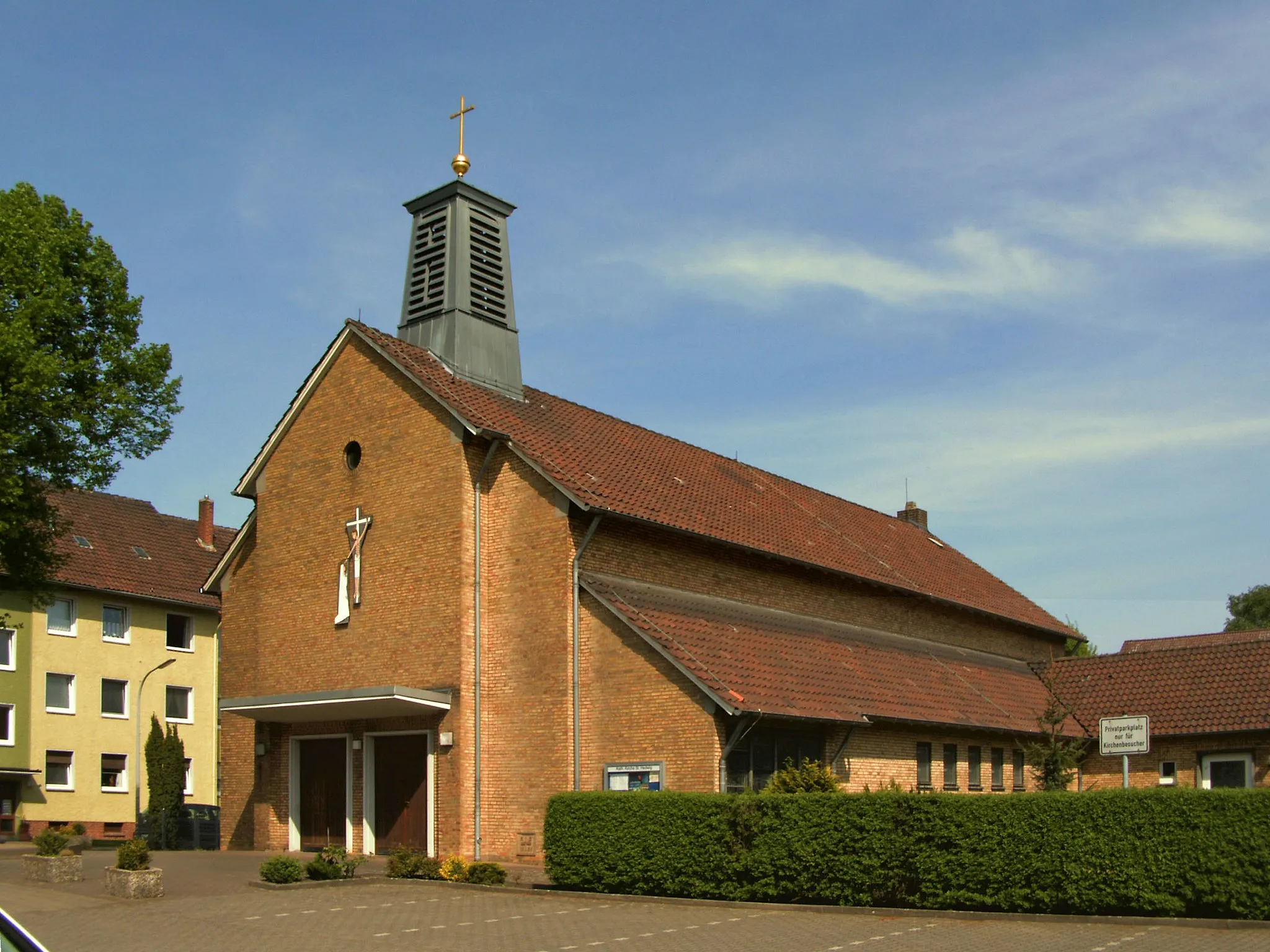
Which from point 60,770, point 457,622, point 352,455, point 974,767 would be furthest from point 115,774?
point 974,767

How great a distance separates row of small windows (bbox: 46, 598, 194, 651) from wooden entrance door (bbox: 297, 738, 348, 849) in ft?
62.5

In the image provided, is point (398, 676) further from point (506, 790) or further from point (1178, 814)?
point (1178, 814)

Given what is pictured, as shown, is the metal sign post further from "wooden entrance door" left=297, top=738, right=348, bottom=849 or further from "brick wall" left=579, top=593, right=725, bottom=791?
"wooden entrance door" left=297, top=738, right=348, bottom=849

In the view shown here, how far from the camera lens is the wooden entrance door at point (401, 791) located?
23.8m

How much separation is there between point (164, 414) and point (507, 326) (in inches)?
293

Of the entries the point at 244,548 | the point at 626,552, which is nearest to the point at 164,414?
the point at 244,548

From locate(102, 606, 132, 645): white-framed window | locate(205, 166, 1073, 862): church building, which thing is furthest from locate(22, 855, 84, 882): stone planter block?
locate(102, 606, 132, 645): white-framed window

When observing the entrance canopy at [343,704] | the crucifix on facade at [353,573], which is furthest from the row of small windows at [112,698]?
the crucifix on facade at [353,573]

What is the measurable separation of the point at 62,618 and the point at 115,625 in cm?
216

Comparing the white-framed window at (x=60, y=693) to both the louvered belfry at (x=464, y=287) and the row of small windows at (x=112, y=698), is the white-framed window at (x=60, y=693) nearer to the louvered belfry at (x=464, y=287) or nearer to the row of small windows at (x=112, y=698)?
the row of small windows at (x=112, y=698)

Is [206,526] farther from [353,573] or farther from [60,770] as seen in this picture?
[353,573]

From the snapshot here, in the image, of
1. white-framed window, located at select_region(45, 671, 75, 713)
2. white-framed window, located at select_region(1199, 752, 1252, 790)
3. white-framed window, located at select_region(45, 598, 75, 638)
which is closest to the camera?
white-framed window, located at select_region(1199, 752, 1252, 790)

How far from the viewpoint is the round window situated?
86.0ft

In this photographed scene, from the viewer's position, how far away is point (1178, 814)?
14.9 metres
